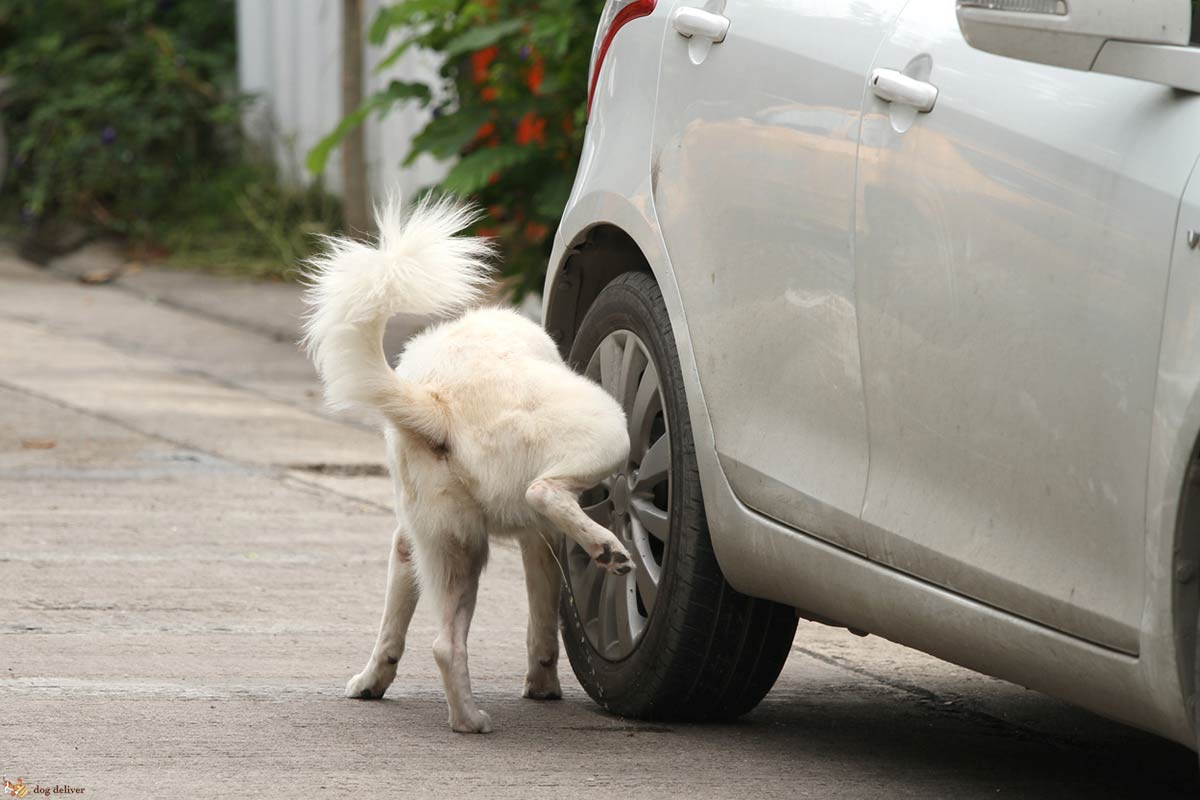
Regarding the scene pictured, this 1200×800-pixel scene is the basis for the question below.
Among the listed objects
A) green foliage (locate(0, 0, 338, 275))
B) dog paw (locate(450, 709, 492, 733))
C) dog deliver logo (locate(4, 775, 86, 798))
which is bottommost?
green foliage (locate(0, 0, 338, 275))

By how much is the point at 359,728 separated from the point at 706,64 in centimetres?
156

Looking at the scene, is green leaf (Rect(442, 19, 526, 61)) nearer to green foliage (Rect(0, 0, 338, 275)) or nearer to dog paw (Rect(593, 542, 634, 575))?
green foliage (Rect(0, 0, 338, 275))

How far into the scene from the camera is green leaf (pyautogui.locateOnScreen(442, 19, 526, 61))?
8.59 meters

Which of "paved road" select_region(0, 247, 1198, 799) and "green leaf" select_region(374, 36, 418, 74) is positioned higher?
"green leaf" select_region(374, 36, 418, 74)

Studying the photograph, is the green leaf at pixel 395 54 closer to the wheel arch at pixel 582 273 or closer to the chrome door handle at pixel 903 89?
the wheel arch at pixel 582 273

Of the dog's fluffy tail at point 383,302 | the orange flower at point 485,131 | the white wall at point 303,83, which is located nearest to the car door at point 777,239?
the dog's fluffy tail at point 383,302

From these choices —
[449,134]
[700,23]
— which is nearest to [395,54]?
[449,134]

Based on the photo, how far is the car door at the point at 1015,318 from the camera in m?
2.81

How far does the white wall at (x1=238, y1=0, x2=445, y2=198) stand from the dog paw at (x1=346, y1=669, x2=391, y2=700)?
8500mm

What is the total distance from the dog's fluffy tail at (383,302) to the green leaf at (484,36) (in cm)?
A: 485

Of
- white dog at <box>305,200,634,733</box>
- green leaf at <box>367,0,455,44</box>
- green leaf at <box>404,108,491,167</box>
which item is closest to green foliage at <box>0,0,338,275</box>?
green leaf at <box>367,0,455,44</box>

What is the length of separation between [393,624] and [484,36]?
489 cm

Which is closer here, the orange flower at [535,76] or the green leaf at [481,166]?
the green leaf at [481,166]

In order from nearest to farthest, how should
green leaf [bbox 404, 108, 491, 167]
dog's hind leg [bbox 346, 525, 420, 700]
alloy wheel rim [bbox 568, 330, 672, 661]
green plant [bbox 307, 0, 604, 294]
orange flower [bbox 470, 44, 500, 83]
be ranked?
1. alloy wheel rim [bbox 568, 330, 672, 661]
2. dog's hind leg [bbox 346, 525, 420, 700]
3. green plant [bbox 307, 0, 604, 294]
4. green leaf [bbox 404, 108, 491, 167]
5. orange flower [bbox 470, 44, 500, 83]
